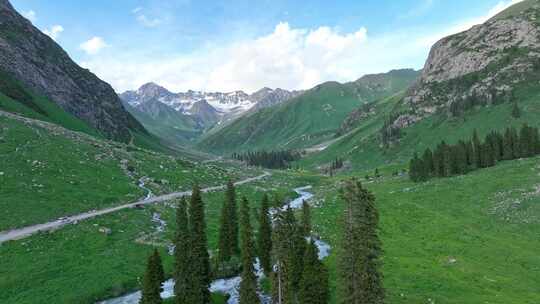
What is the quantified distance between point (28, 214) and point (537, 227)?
79185 mm

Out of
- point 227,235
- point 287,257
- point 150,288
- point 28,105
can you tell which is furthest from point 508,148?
point 28,105

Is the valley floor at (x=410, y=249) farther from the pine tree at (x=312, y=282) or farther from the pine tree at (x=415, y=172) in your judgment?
the pine tree at (x=415, y=172)

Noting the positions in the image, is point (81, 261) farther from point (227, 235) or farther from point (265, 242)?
point (265, 242)

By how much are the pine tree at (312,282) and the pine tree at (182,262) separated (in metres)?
11.8

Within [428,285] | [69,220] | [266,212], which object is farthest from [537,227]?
[69,220]

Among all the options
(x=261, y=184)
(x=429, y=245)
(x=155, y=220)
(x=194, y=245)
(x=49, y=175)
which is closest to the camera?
(x=194, y=245)

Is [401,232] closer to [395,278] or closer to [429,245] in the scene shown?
[429,245]

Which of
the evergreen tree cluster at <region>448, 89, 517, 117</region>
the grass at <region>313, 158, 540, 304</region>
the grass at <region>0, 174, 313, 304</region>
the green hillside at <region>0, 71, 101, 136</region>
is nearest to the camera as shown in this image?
the grass at <region>313, 158, 540, 304</region>

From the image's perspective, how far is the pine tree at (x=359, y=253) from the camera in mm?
30938

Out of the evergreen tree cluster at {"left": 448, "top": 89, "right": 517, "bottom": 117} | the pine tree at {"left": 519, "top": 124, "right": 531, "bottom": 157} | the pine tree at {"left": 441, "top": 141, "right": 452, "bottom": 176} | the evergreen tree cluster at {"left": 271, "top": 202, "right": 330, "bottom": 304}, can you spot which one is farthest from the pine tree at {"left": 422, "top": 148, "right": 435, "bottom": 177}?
the evergreen tree cluster at {"left": 448, "top": 89, "right": 517, "bottom": 117}

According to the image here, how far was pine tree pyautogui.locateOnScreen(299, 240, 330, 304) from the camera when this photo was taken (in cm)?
3753

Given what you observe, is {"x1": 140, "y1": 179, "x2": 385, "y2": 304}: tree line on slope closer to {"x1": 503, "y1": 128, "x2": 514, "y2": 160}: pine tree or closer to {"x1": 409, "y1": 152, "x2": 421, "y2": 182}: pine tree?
{"x1": 409, "y1": 152, "x2": 421, "y2": 182}: pine tree

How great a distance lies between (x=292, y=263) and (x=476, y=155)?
85.3 m

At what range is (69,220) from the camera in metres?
63.3
